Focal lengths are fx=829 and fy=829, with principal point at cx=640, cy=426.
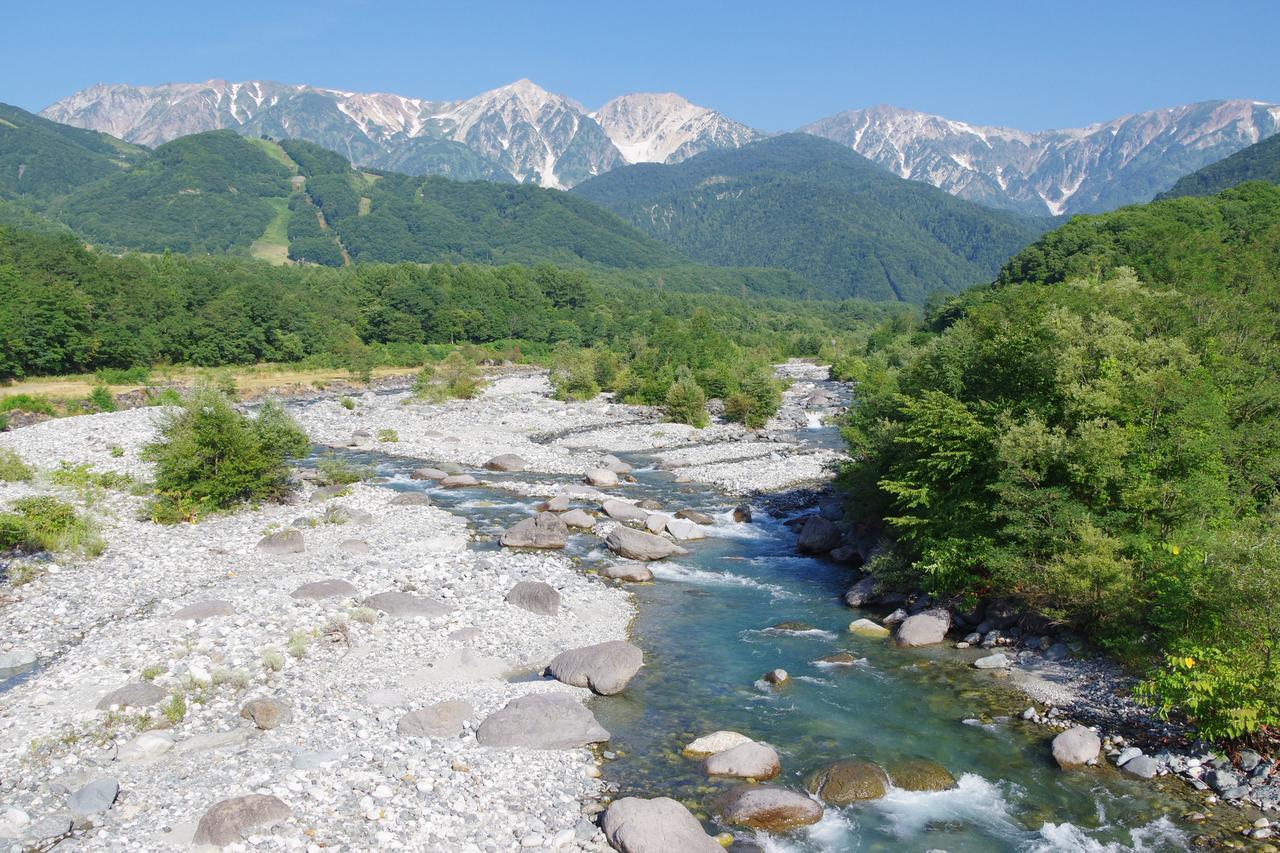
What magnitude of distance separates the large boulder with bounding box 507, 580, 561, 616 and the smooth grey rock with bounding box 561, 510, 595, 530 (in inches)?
376

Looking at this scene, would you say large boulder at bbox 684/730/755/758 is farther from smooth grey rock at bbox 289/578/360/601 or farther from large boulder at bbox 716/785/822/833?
smooth grey rock at bbox 289/578/360/601

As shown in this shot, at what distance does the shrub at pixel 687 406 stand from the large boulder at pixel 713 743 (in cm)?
4785

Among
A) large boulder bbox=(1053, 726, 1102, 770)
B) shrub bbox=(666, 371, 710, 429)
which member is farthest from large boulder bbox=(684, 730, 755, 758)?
shrub bbox=(666, 371, 710, 429)

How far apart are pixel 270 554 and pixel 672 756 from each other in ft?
60.4

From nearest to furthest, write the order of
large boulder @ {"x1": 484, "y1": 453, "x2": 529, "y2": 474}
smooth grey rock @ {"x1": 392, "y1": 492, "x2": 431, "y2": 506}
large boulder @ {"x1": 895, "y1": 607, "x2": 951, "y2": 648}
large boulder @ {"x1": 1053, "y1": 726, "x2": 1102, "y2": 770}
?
large boulder @ {"x1": 1053, "y1": 726, "x2": 1102, "y2": 770} < large boulder @ {"x1": 895, "y1": 607, "x2": 951, "y2": 648} < smooth grey rock @ {"x1": 392, "y1": 492, "x2": 431, "y2": 506} < large boulder @ {"x1": 484, "y1": 453, "x2": 529, "y2": 474}

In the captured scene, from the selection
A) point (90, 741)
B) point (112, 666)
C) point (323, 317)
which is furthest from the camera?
point (323, 317)

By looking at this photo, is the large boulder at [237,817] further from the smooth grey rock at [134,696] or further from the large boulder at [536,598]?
the large boulder at [536,598]

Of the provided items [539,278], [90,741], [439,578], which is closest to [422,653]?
[439,578]

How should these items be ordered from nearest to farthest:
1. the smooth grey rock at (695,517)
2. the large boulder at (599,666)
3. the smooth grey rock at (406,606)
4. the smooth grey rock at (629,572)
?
the large boulder at (599,666)
the smooth grey rock at (406,606)
the smooth grey rock at (629,572)
the smooth grey rock at (695,517)

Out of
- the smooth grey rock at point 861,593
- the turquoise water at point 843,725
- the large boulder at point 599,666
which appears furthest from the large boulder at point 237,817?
the smooth grey rock at point 861,593

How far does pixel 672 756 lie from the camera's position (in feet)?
57.3

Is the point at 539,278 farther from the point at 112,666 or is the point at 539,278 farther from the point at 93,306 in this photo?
the point at 112,666

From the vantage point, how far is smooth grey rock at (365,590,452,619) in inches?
950

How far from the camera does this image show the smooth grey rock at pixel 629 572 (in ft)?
97.1
